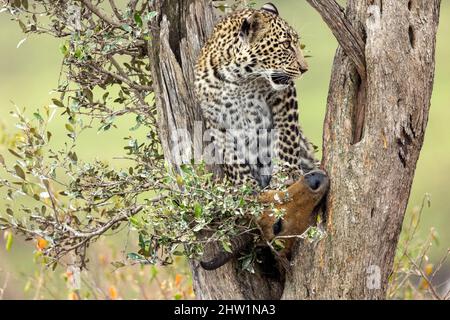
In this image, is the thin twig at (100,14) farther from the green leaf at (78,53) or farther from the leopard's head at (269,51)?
the leopard's head at (269,51)

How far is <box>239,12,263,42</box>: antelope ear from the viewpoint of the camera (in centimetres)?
574

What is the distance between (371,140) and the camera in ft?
16.6

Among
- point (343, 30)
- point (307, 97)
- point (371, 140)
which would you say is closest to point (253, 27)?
point (343, 30)

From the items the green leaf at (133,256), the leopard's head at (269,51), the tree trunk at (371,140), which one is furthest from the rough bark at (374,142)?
the green leaf at (133,256)

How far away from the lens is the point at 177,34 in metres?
5.64

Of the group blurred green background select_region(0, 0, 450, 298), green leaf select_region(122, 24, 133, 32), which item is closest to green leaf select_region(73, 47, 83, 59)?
green leaf select_region(122, 24, 133, 32)

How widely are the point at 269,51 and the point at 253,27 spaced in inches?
6.1

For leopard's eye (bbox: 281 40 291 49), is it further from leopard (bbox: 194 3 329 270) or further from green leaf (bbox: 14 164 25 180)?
green leaf (bbox: 14 164 25 180)

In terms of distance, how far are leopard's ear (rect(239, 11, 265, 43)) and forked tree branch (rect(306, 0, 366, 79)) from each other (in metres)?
0.80

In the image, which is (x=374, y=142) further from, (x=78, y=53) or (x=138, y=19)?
(x=78, y=53)

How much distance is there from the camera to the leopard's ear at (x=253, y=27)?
5746 millimetres
